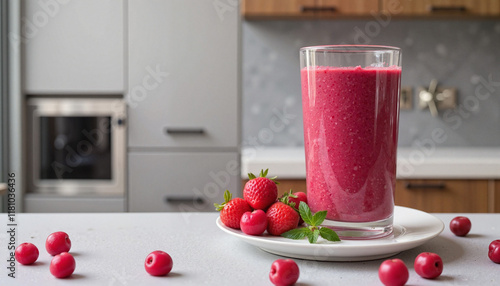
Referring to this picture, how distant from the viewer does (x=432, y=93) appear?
280 centimetres

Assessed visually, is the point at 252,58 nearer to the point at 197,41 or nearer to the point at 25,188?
the point at 197,41

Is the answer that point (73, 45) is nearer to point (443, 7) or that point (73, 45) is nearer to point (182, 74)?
point (182, 74)

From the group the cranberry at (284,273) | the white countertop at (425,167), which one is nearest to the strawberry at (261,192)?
the cranberry at (284,273)

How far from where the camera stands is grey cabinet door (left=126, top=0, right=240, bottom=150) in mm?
2488

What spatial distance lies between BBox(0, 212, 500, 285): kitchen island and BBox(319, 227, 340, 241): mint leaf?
0.03 meters

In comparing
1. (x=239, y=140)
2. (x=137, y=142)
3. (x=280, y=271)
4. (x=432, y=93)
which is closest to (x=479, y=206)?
(x=432, y=93)

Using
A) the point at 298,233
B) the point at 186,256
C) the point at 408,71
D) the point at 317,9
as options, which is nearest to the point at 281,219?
the point at 298,233

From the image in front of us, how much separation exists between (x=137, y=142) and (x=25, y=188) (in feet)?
1.88

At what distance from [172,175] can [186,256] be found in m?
1.74

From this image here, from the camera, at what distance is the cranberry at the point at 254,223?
2.58 feet

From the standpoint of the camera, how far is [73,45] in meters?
2.50

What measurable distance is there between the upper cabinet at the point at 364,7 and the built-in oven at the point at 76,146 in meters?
0.79

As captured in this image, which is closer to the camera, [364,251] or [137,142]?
[364,251]

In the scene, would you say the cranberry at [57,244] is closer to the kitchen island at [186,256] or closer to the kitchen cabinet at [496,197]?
the kitchen island at [186,256]
